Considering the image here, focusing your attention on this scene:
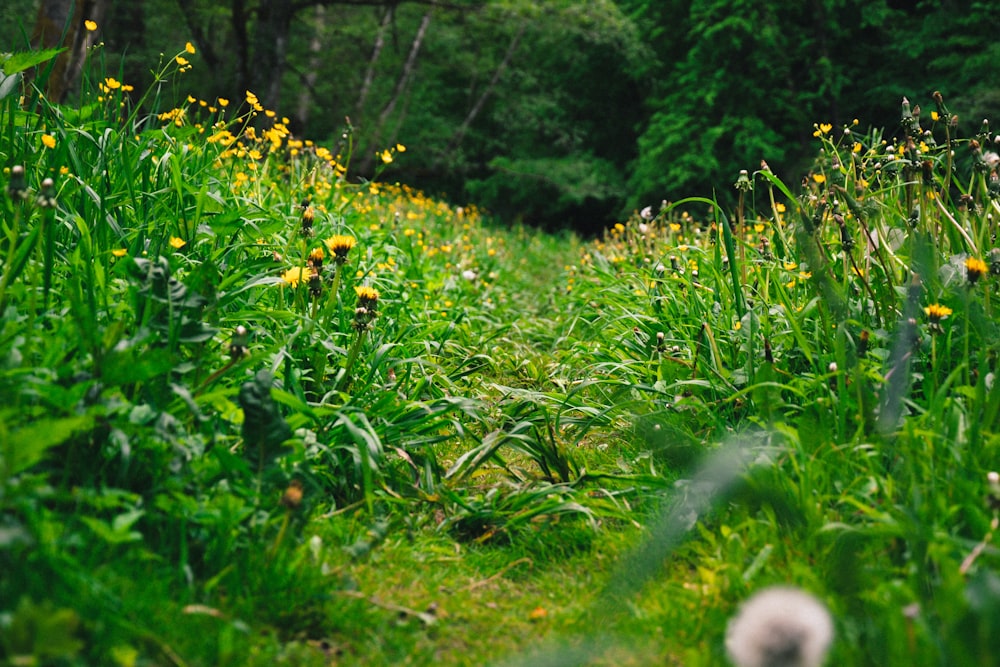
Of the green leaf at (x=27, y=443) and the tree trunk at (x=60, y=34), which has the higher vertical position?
the tree trunk at (x=60, y=34)

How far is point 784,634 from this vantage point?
3.09 ft

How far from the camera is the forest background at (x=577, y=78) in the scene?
10469 mm

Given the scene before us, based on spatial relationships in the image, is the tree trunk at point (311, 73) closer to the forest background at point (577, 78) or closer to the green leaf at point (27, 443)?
the forest background at point (577, 78)

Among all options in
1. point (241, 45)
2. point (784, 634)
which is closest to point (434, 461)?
point (784, 634)

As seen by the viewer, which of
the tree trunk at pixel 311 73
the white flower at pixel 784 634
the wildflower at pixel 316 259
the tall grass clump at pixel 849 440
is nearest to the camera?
the white flower at pixel 784 634

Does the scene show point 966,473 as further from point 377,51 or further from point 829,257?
point 377,51

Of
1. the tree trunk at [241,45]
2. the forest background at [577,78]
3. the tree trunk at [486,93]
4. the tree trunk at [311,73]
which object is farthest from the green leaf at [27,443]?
the tree trunk at [486,93]

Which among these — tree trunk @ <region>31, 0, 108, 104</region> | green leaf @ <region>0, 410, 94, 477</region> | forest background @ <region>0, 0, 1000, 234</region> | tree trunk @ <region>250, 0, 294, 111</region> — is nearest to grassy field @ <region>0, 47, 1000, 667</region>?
green leaf @ <region>0, 410, 94, 477</region>

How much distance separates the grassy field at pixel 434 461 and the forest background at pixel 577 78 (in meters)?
7.38

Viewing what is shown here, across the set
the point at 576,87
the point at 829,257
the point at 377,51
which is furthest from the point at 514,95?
the point at 829,257

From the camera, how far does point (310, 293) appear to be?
2.35 meters

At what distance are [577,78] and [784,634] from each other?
1472cm

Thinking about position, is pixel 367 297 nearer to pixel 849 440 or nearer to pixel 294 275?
pixel 294 275

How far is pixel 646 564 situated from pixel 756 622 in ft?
2.12
